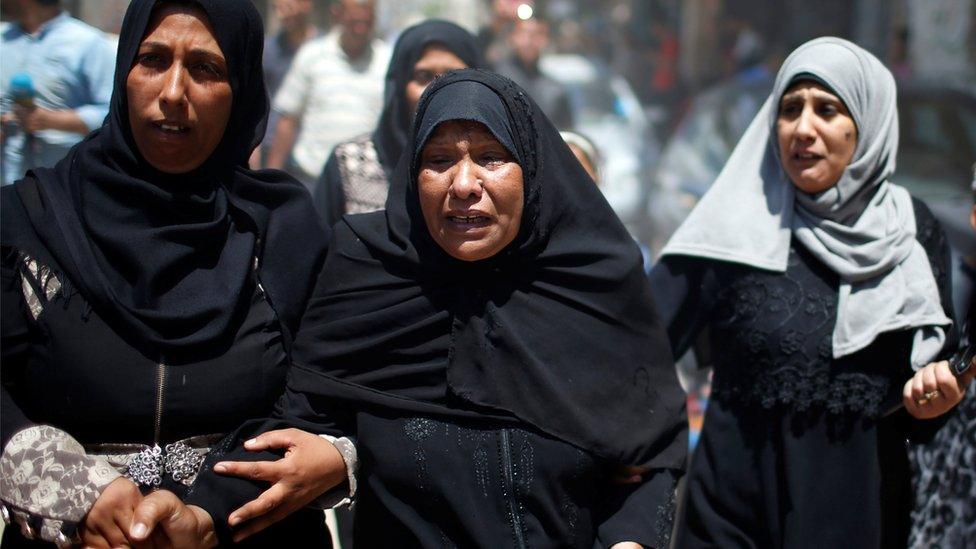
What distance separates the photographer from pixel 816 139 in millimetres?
3246

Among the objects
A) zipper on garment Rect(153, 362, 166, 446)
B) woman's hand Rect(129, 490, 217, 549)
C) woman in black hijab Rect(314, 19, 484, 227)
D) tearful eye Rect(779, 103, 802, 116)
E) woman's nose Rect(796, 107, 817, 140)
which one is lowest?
woman's hand Rect(129, 490, 217, 549)

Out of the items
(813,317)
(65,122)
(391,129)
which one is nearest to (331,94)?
(65,122)

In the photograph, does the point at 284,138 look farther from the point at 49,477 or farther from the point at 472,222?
the point at 49,477

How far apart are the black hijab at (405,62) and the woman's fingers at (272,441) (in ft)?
6.48

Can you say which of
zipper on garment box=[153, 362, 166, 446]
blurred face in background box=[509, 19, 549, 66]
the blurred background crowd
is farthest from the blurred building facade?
zipper on garment box=[153, 362, 166, 446]

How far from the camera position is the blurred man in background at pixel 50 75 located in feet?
16.3

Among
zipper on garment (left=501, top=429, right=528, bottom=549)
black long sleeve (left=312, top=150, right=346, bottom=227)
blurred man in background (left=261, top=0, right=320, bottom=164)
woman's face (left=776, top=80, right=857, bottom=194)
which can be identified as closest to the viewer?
zipper on garment (left=501, top=429, right=528, bottom=549)

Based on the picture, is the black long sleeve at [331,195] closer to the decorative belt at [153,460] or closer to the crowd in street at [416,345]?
the crowd in street at [416,345]

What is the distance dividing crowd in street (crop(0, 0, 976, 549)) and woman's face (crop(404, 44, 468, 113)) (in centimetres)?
164

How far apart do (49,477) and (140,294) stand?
1.23 ft

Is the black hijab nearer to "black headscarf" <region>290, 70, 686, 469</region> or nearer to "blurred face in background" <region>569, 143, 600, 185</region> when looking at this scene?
"blurred face in background" <region>569, 143, 600, 185</region>

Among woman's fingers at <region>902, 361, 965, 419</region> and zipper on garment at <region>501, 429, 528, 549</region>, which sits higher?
woman's fingers at <region>902, 361, 965, 419</region>

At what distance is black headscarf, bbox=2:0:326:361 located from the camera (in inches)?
92.4

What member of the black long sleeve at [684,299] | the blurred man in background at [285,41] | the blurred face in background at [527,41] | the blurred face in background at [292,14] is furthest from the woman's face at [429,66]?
the blurred face in background at [527,41]
